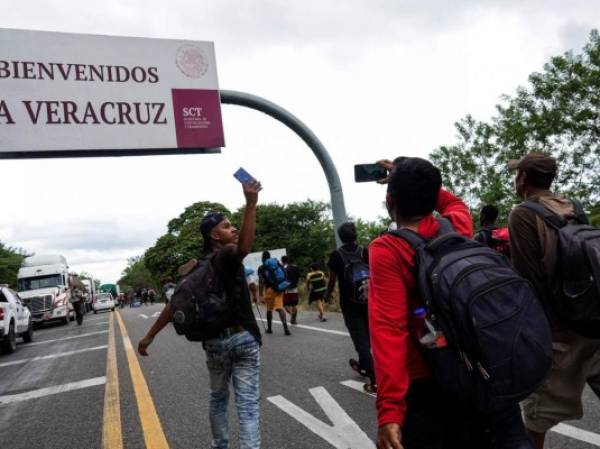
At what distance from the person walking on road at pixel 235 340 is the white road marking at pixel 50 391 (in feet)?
15.1

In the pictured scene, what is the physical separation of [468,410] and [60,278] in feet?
86.0

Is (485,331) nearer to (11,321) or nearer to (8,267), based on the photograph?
(11,321)

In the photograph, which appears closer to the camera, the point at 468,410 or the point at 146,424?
the point at 468,410

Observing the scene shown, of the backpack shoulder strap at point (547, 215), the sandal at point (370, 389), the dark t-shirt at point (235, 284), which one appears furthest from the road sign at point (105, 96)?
the backpack shoulder strap at point (547, 215)

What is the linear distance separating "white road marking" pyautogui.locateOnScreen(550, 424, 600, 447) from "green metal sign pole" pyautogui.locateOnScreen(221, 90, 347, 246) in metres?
6.03

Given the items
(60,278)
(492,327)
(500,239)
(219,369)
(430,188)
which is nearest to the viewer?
(492,327)

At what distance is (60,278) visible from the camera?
80.1 ft

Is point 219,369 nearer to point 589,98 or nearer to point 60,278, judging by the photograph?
point 589,98

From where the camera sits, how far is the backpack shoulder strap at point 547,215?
7.47 ft

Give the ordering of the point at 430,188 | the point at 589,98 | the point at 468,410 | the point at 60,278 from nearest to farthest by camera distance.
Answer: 1. the point at 468,410
2. the point at 430,188
3. the point at 589,98
4. the point at 60,278

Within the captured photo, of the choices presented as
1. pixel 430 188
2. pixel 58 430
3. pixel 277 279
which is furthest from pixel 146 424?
pixel 277 279

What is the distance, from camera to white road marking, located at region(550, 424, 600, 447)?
3.37 metres

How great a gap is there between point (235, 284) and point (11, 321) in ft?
38.7

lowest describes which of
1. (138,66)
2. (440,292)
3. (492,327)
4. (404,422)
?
(404,422)
